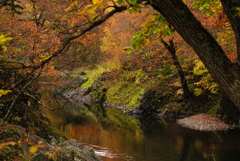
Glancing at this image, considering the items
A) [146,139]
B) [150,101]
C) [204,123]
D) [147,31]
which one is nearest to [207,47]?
[147,31]

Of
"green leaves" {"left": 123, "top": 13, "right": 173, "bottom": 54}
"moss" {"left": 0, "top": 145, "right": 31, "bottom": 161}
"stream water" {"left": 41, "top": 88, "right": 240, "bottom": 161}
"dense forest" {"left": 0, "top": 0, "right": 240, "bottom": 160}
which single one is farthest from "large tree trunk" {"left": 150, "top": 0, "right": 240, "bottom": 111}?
"stream water" {"left": 41, "top": 88, "right": 240, "bottom": 161}

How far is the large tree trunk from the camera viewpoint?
3.49 metres

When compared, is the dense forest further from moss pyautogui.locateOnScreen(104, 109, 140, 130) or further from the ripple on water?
the ripple on water

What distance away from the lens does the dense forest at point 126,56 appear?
355 cm

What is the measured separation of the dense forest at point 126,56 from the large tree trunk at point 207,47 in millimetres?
12

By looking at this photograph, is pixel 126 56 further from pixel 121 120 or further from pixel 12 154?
pixel 12 154

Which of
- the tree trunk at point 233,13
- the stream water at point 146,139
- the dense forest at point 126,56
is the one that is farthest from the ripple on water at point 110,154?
the tree trunk at point 233,13

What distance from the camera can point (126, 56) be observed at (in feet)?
86.5

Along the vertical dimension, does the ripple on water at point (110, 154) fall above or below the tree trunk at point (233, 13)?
below

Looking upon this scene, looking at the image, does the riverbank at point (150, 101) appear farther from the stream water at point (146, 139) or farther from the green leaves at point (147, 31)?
the green leaves at point (147, 31)

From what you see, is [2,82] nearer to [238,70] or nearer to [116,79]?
[238,70]

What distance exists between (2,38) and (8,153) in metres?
3.19

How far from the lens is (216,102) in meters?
19.8

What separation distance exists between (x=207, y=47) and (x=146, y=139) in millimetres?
11715
